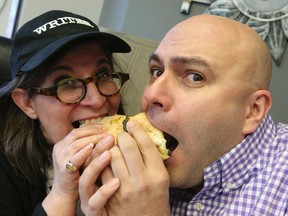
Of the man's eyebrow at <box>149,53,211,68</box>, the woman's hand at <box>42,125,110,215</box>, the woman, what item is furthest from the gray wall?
the woman's hand at <box>42,125,110,215</box>

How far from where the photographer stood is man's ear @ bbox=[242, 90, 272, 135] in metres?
0.84

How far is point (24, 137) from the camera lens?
108cm

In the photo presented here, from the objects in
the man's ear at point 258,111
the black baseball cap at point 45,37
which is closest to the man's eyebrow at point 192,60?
the man's ear at point 258,111

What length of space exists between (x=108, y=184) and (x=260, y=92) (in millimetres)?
453

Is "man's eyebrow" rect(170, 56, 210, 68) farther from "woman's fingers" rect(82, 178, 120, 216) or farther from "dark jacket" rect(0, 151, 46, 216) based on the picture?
"dark jacket" rect(0, 151, 46, 216)

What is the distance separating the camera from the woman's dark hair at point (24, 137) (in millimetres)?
985

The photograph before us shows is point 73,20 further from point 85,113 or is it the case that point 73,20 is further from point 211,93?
point 211,93

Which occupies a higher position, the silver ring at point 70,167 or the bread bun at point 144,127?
the bread bun at point 144,127

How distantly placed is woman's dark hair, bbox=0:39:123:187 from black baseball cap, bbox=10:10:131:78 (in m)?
0.04

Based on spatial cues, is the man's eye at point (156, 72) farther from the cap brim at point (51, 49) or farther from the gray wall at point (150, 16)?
the gray wall at point (150, 16)

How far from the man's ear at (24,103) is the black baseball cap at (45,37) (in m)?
0.07

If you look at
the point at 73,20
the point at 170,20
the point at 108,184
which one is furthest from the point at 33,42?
the point at 170,20

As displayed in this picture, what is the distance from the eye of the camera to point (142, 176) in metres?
0.69

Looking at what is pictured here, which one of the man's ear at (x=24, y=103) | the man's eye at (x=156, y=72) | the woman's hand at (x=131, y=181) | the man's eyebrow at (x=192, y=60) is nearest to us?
the woman's hand at (x=131, y=181)
